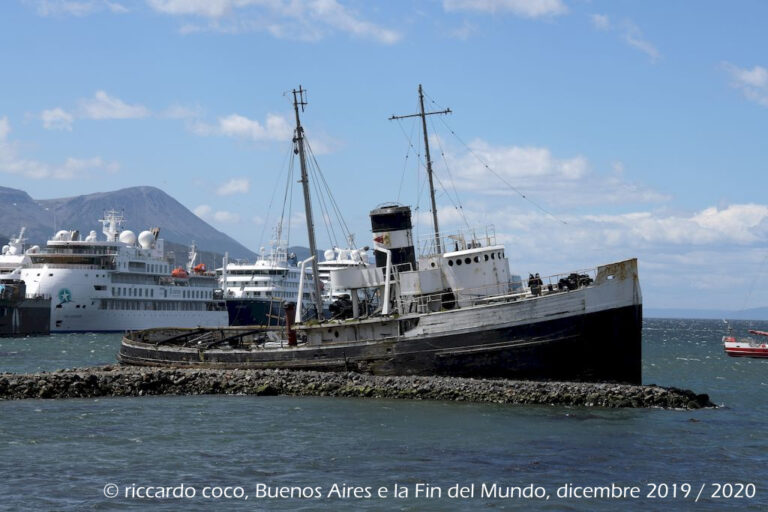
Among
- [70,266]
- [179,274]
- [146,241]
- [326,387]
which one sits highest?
[146,241]

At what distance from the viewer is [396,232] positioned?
35594mm

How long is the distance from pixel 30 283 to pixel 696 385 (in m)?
68.6

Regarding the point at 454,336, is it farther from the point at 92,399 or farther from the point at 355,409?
the point at 92,399

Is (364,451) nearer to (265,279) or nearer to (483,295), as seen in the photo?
(483,295)

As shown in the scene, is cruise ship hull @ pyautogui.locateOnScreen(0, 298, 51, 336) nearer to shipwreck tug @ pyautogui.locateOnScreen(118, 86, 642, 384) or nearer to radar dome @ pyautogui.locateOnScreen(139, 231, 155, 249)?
radar dome @ pyautogui.locateOnScreen(139, 231, 155, 249)

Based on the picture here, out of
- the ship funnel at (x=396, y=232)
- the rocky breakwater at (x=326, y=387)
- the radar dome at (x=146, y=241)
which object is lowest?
the rocky breakwater at (x=326, y=387)

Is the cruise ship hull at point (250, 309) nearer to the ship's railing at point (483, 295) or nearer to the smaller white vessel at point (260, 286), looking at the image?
the smaller white vessel at point (260, 286)

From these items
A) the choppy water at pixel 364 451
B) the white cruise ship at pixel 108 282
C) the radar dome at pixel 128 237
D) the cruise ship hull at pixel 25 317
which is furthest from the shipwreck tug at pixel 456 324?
the radar dome at pixel 128 237

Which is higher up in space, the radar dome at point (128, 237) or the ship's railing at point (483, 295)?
the radar dome at point (128, 237)

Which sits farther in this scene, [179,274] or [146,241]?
[179,274]

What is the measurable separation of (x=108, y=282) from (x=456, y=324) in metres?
68.9

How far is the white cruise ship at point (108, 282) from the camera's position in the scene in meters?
92.4

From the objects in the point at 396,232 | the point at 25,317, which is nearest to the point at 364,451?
the point at 396,232

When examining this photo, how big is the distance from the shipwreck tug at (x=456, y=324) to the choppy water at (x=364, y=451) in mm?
2926
